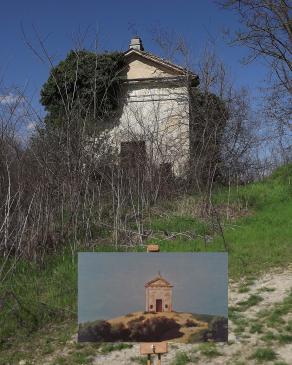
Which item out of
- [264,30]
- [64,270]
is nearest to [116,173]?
[64,270]

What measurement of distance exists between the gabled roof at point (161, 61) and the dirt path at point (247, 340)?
12209 mm

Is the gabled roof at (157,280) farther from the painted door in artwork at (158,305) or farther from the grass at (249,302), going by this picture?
the grass at (249,302)

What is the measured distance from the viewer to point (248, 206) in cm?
1210

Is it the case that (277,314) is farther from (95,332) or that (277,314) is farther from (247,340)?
(95,332)

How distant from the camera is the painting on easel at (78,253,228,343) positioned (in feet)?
11.1

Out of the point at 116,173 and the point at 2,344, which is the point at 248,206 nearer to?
the point at 116,173

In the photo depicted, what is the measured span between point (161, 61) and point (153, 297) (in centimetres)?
1761

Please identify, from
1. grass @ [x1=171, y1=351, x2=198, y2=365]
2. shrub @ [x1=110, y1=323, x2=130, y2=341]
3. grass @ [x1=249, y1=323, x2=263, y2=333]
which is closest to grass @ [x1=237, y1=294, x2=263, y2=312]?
grass @ [x1=249, y1=323, x2=263, y2=333]

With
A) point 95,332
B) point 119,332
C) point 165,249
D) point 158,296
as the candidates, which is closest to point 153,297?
point 158,296

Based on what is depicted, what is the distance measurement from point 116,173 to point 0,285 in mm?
3803

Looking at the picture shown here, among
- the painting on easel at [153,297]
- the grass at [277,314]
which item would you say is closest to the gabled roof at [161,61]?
the grass at [277,314]

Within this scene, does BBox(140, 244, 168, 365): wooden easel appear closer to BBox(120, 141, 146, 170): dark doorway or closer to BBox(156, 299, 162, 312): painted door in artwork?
BBox(156, 299, 162, 312): painted door in artwork

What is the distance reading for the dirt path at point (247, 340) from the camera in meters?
4.31

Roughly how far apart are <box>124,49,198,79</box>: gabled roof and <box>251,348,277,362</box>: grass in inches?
543
